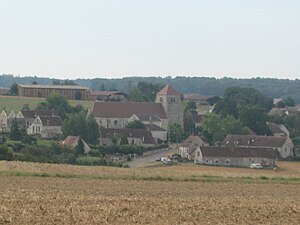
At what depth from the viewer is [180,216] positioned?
2219 cm

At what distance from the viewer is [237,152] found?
7869cm

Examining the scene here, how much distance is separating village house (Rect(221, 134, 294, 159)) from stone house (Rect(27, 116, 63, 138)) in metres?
21.3

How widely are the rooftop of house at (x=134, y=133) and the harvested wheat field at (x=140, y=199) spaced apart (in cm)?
5223

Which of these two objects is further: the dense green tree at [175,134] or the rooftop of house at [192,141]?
the dense green tree at [175,134]

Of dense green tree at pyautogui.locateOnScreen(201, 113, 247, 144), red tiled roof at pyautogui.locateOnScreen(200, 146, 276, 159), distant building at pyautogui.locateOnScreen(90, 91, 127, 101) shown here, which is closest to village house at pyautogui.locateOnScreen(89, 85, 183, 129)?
dense green tree at pyautogui.locateOnScreen(201, 113, 247, 144)

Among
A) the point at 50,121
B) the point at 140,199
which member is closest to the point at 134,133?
the point at 50,121

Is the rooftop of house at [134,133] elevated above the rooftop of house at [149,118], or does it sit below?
below

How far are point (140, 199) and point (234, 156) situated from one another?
5310 cm

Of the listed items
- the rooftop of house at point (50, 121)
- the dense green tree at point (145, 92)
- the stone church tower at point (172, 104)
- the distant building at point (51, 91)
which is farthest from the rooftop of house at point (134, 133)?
the distant building at point (51, 91)

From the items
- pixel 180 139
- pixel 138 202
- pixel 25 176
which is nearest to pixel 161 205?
pixel 138 202

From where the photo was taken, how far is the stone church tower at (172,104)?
112m

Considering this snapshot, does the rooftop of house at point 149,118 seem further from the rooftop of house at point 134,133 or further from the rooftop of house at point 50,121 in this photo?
the rooftop of house at point 50,121

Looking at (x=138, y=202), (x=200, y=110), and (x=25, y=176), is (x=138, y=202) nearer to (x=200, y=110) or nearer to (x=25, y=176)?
(x=25, y=176)

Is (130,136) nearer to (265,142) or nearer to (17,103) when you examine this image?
(265,142)
